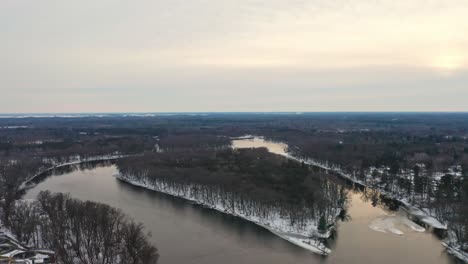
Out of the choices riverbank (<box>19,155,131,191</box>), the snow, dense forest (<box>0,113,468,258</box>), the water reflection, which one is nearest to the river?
the water reflection

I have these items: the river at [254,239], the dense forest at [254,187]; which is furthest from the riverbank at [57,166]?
the river at [254,239]

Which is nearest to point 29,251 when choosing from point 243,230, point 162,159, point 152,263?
point 152,263

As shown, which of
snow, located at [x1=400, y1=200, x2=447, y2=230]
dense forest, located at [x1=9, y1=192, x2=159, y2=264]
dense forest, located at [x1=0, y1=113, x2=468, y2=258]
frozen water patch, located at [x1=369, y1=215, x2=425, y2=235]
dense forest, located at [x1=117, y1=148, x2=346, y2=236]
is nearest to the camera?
dense forest, located at [x1=9, y1=192, x2=159, y2=264]

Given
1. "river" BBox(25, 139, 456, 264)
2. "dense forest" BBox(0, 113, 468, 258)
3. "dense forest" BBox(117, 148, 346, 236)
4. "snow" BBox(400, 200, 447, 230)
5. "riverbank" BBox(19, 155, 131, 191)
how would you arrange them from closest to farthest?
1. "river" BBox(25, 139, 456, 264)
2. "snow" BBox(400, 200, 447, 230)
3. "dense forest" BBox(117, 148, 346, 236)
4. "dense forest" BBox(0, 113, 468, 258)
5. "riverbank" BBox(19, 155, 131, 191)

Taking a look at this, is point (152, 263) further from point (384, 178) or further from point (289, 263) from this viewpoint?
point (384, 178)

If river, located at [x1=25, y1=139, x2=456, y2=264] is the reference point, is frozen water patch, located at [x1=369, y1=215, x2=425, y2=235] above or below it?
above

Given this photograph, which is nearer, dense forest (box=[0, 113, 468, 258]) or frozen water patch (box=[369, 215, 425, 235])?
frozen water patch (box=[369, 215, 425, 235])

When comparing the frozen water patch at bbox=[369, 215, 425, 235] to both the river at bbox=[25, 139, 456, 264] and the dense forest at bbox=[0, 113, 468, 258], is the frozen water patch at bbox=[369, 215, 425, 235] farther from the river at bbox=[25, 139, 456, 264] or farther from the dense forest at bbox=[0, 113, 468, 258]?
the dense forest at bbox=[0, 113, 468, 258]
